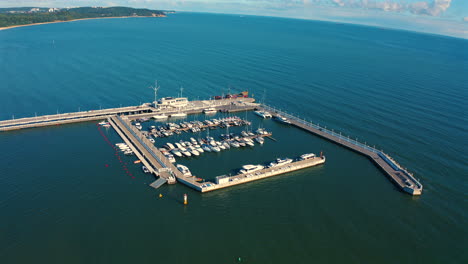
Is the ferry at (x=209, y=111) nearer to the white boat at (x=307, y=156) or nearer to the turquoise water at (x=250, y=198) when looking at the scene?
the turquoise water at (x=250, y=198)

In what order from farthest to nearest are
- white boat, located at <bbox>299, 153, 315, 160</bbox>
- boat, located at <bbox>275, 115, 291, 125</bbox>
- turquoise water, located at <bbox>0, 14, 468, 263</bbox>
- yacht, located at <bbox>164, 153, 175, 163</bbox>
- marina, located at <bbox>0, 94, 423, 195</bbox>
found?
boat, located at <bbox>275, 115, 291, 125</bbox>, white boat, located at <bbox>299, 153, 315, 160</bbox>, yacht, located at <bbox>164, 153, 175, 163</bbox>, marina, located at <bbox>0, 94, 423, 195</bbox>, turquoise water, located at <bbox>0, 14, 468, 263</bbox>

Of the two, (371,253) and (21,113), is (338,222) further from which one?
(21,113)

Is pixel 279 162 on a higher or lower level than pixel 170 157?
higher

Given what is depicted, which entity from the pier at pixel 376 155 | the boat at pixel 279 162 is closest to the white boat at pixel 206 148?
the boat at pixel 279 162

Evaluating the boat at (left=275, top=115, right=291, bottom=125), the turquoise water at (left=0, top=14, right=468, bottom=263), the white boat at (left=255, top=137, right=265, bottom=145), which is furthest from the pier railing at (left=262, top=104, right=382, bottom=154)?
the white boat at (left=255, top=137, right=265, bottom=145)

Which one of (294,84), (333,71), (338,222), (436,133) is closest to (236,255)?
(338,222)

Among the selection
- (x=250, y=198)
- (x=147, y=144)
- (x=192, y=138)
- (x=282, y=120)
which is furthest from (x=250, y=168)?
(x=282, y=120)

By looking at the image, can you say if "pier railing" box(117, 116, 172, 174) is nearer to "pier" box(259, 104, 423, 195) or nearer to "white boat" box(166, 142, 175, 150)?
"white boat" box(166, 142, 175, 150)

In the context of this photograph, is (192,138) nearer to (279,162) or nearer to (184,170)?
(184,170)
